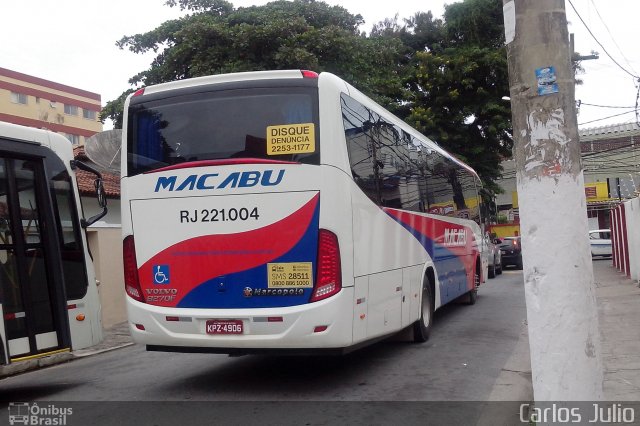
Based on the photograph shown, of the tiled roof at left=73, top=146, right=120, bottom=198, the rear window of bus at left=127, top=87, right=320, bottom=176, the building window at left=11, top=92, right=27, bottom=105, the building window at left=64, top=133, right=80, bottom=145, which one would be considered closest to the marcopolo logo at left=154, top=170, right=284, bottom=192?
the rear window of bus at left=127, top=87, right=320, bottom=176

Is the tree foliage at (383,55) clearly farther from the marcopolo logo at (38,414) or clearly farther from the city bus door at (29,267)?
the marcopolo logo at (38,414)

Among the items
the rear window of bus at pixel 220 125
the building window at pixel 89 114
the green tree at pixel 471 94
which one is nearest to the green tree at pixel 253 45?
the green tree at pixel 471 94

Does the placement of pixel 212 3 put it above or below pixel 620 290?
above

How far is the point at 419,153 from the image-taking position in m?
10.2

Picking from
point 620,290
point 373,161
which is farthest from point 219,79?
point 620,290

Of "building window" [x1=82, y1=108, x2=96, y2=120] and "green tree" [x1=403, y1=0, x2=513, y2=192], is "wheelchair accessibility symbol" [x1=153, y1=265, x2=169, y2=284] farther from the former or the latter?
"building window" [x1=82, y1=108, x2=96, y2=120]

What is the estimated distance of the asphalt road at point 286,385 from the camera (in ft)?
19.2

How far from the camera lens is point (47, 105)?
5559 cm

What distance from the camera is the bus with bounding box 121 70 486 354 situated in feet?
20.8

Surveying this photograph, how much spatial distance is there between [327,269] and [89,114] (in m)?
60.5

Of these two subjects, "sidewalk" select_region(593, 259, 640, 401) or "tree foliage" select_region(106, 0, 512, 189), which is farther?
"tree foliage" select_region(106, 0, 512, 189)

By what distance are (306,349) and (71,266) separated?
3255 mm

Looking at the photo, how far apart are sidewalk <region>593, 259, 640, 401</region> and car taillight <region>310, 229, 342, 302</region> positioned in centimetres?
271

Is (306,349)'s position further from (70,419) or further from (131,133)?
(131,133)
